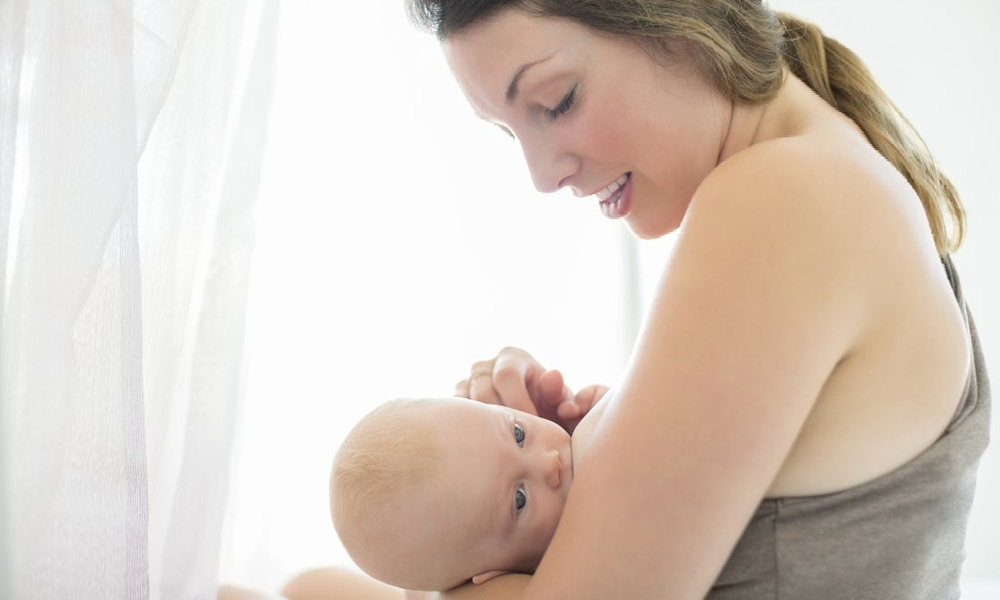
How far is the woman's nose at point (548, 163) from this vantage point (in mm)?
1143

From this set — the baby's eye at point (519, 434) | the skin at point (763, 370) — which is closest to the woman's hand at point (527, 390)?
the baby's eye at point (519, 434)

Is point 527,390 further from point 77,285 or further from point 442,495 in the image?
point 77,285

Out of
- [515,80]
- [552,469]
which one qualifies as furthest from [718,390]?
[515,80]

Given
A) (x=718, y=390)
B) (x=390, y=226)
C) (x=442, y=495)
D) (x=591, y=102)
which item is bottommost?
(x=442, y=495)

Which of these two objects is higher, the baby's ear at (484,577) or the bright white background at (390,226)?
the bright white background at (390,226)

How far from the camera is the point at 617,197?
1.21 m

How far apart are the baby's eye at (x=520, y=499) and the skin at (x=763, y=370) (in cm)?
24

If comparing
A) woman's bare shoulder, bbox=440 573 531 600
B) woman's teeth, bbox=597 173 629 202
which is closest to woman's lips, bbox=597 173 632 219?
woman's teeth, bbox=597 173 629 202

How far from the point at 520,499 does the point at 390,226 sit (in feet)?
3.38

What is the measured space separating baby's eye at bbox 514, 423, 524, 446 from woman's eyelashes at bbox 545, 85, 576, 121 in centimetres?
44

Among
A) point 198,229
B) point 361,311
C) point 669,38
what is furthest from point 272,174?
point 669,38

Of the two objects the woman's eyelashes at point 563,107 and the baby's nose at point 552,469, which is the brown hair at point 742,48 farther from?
the baby's nose at point 552,469

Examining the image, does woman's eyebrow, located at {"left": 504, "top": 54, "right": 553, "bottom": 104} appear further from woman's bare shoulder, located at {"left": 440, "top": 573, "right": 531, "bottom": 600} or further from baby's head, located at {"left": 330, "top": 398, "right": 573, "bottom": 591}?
woman's bare shoulder, located at {"left": 440, "top": 573, "right": 531, "bottom": 600}

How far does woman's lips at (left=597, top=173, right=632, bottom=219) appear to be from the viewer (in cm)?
118
